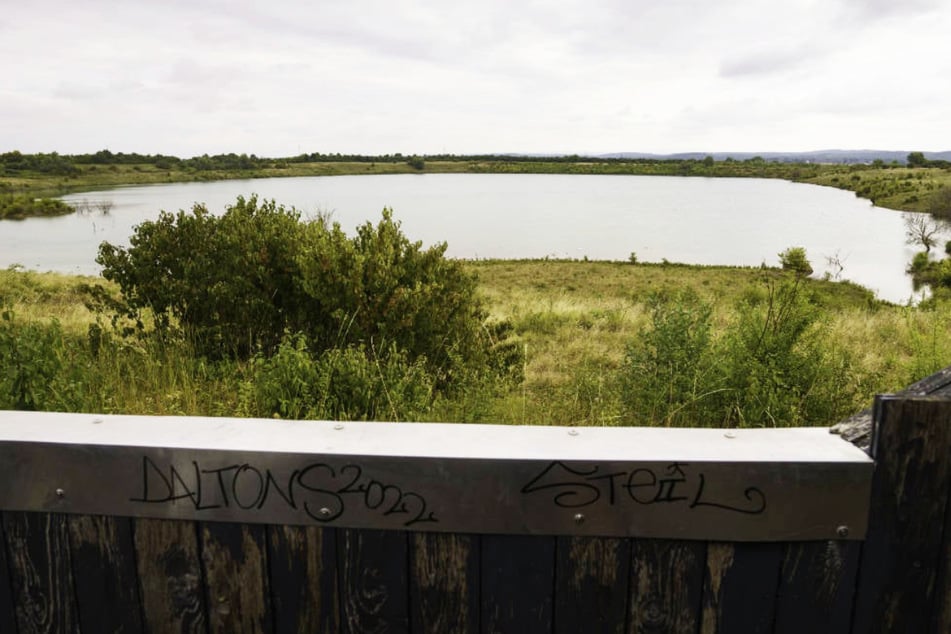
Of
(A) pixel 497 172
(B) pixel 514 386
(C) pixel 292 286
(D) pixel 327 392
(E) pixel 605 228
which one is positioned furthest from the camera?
(A) pixel 497 172

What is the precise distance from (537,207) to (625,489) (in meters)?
88.6

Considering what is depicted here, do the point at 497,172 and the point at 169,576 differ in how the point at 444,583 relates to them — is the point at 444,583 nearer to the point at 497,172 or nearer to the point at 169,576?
the point at 169,576

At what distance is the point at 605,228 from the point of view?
6419 cm

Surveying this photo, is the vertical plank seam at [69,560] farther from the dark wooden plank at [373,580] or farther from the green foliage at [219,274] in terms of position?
the green foliage at [219,274]

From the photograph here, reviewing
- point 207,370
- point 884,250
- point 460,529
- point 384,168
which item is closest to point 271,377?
point 207,370

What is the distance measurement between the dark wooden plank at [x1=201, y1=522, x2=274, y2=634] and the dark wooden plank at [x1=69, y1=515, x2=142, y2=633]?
163mm

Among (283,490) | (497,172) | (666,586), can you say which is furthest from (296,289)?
(497,172)

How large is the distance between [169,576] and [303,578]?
0.29 metres

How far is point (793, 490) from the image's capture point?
1.22 metres

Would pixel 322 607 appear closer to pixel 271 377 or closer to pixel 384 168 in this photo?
pixel 271 377

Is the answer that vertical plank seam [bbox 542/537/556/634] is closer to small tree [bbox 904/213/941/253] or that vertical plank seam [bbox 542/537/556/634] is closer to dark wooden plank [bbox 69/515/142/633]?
dark wooden plank [bbox 69/515/142/633]

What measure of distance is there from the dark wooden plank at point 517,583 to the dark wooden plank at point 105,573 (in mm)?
738

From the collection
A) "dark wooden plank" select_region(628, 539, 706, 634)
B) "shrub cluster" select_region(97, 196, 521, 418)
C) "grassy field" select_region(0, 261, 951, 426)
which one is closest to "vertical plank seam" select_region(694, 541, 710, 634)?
"dark wooden plank" select_region(628, 539, 706, 634)

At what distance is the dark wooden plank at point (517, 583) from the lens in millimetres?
1286
